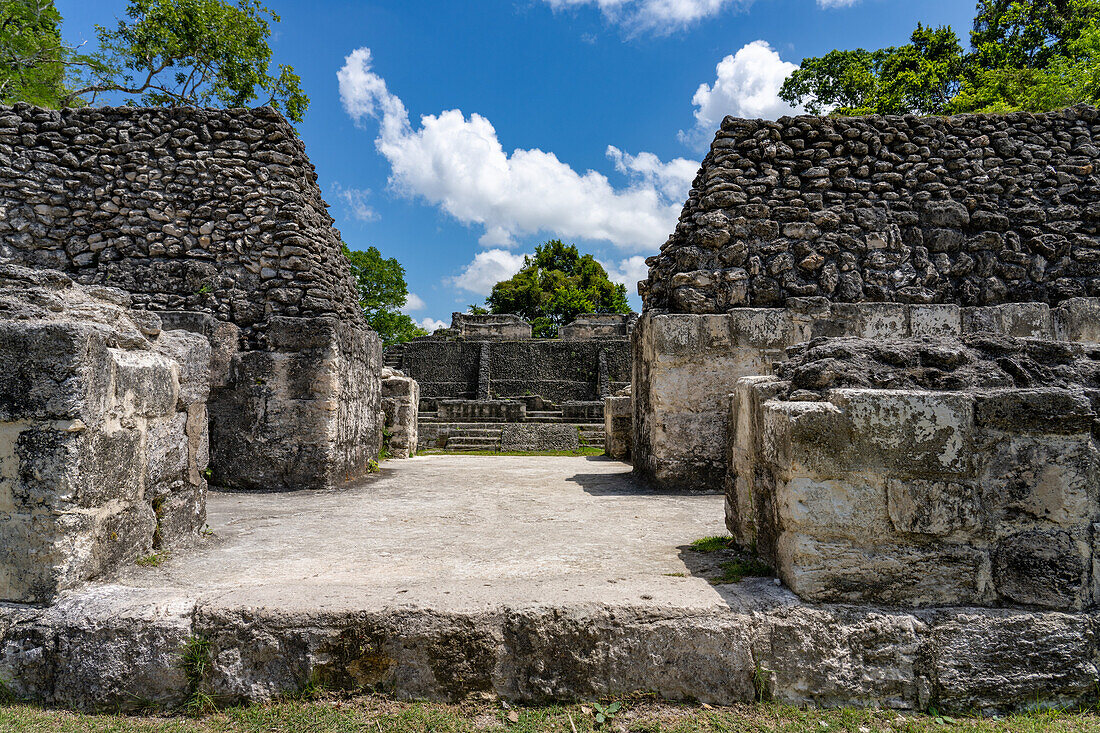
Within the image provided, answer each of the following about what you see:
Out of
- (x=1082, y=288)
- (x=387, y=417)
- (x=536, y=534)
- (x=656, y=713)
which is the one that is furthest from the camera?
(x=387, y=417)

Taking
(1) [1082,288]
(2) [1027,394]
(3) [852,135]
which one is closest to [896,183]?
(3) [852,135]

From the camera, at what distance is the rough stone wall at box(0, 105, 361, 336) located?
5.85 metres

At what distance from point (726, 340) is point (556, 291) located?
35599 mm

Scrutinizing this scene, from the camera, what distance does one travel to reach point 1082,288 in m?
5.64

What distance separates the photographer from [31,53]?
1488 cm

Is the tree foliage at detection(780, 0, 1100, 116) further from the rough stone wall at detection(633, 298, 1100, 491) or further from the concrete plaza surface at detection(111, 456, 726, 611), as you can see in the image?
the concrete plaza surface at detection(111, 456, 726, 611)

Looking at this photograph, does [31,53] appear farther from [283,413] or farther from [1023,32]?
[1023,32]

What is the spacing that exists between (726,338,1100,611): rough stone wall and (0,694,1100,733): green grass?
0.39m

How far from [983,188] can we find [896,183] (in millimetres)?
874

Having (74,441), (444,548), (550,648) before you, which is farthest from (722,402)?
(74,441)

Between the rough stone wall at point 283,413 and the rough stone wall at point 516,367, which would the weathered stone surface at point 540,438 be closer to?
the rough stone wall at point 516,367

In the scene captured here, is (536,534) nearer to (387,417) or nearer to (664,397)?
(664,397)

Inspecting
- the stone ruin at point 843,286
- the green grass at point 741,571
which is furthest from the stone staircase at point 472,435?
the green grass at point 741,571

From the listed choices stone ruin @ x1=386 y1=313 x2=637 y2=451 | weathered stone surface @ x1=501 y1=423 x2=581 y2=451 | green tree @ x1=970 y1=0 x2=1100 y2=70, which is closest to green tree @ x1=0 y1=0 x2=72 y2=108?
stone ruin @ x1=386 y1=313 x2=637 y2=451
